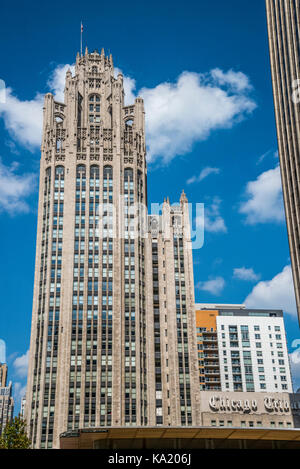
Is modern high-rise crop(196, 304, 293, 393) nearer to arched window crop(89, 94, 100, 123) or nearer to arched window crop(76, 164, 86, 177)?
arched window crop(76, 164, 86, 177)

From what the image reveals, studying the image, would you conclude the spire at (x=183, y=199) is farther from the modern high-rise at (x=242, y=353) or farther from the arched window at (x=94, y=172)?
the modern high-rise at (x=242, y=353)

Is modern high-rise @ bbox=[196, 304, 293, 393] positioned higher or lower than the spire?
lower

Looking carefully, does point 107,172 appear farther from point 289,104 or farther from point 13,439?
point 13,439

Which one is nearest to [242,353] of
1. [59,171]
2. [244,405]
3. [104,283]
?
[244,405]

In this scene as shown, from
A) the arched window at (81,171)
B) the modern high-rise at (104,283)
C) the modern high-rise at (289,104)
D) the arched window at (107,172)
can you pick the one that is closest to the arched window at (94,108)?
the modern high-rise at (104,283)

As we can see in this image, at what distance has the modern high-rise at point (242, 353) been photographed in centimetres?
15000

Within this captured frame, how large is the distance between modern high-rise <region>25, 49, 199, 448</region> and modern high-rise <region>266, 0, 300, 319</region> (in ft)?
163

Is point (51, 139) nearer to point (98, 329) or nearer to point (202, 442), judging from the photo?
point (98, 329)

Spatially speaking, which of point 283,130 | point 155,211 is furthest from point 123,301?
point 283,130

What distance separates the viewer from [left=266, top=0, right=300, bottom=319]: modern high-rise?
73562 millimetres

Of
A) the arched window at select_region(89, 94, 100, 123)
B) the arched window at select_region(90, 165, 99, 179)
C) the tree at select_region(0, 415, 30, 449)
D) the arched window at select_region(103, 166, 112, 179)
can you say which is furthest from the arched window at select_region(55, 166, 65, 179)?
the tree at select_region(0, 415, 30, 449)

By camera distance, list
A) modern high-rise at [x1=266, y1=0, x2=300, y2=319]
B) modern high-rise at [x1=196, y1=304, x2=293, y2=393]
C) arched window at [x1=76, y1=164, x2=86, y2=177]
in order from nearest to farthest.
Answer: modern high-rise at [x1=266, y1=0, x2=300, y2=319]
arched window at [x1=76, y1=164, x2=86, y2=177]
modern high-rise at [x1=196, y1=304, x2=293, y2=393]

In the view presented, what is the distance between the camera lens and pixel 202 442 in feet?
118

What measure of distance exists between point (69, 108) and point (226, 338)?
248 ft
